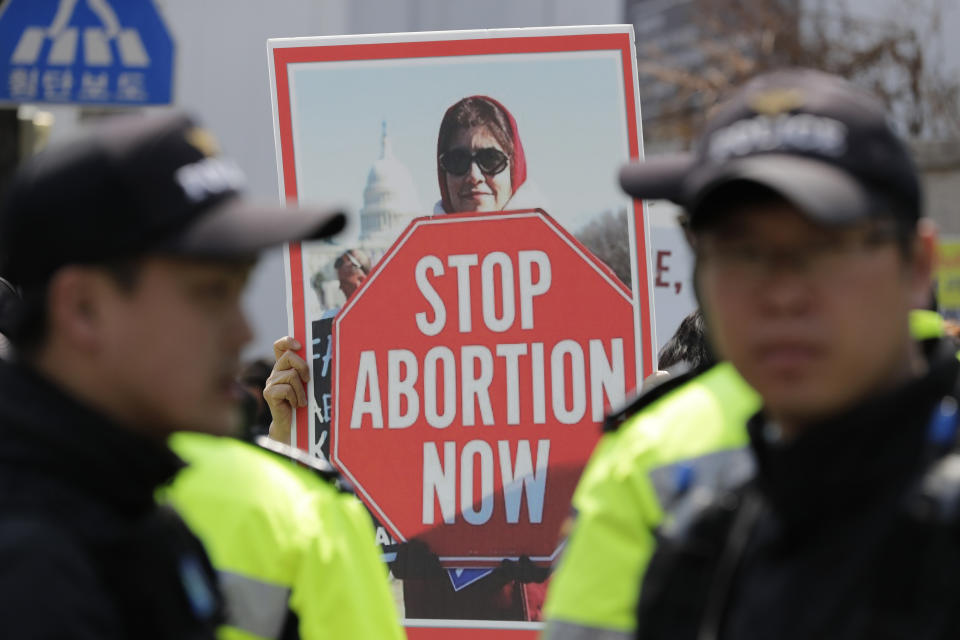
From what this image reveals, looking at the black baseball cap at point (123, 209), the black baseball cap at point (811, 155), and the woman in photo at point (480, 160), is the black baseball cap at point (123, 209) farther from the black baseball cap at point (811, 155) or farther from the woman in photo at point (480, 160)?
the woman in photo at point (480, 160)

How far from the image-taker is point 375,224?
140 inches

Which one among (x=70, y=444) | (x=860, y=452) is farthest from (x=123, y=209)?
(x=860, y=452)

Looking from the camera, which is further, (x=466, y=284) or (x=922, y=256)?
(x=466, y=284)

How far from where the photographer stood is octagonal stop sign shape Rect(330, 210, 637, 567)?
3.38 m

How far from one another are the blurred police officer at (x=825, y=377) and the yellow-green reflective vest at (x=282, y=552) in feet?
1.88

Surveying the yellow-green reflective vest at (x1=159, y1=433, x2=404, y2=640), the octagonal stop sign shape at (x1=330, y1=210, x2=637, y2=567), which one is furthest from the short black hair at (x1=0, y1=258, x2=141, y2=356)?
the octagonal stop sign shape at (x1=330, y1=210, x2=637, y2=567)

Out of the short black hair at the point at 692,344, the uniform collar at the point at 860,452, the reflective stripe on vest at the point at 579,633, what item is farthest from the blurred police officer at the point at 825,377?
the short black hair at the point at 692,344

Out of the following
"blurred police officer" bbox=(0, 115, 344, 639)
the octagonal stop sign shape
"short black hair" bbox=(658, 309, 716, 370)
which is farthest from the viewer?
the octagonal stop sign shape

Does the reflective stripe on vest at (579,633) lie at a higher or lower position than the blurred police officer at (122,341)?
lower

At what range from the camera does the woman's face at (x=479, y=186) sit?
3.54 meters

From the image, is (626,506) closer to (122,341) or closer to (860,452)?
(860,452)

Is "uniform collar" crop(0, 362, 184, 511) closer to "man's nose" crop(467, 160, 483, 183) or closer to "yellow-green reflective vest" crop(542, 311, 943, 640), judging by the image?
"yellow-green reflective vest" crop(542, 311, 943, 640)

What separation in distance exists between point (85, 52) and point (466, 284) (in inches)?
103

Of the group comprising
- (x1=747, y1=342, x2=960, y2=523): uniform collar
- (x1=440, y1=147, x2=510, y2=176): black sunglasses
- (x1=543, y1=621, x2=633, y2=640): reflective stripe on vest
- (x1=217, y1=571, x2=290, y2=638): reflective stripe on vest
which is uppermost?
(x1=440, y1=147, x2=510, y2=176): black sunglasses
